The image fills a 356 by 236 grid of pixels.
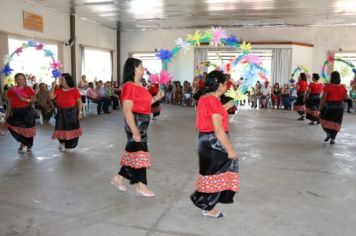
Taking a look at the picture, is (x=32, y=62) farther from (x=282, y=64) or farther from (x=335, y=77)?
(x=282, y=64)

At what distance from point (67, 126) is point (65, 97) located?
0.45 meters

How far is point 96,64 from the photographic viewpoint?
46.6 feet

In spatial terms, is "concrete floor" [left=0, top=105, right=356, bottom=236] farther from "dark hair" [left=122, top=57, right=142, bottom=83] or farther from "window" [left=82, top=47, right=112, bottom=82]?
"window" [left=82, top=47, right=112, bottom=82]

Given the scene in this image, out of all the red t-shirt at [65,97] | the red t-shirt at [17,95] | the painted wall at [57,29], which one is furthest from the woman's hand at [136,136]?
the painted wall at [57,29]

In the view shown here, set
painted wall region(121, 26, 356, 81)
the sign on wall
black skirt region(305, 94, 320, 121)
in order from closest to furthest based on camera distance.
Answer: black skirt region(305, 94, 320, 121) < the sign on wall < painted wall region(121, 26, 356, 81)

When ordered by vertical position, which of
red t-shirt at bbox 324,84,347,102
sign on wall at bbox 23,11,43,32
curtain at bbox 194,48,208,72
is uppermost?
sign on wall at bbox 23,11,43,32

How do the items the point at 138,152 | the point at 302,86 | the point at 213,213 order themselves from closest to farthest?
the point at 213,213, the point at 138,152, the point at 302,86

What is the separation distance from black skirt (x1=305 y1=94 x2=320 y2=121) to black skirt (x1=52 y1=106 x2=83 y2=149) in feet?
18.7

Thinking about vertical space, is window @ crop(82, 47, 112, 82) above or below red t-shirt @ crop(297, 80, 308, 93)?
above

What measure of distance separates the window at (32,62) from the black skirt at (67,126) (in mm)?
A: 4919

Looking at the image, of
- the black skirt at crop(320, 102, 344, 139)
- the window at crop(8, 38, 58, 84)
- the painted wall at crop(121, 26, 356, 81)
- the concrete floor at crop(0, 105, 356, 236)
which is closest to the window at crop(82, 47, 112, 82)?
the window at crop(8, 38, 58, 84)

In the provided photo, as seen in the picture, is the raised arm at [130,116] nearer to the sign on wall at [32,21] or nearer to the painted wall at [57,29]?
the painted wall at [57,29]

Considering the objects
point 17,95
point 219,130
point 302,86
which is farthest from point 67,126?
point 302,86

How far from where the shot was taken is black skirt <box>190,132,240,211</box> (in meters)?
2.95
